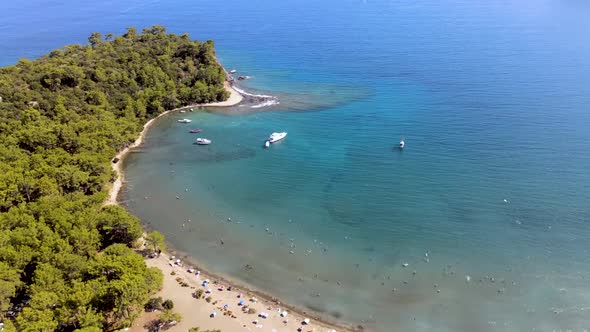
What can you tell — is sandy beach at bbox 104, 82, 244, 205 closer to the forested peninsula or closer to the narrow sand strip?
the forested peninsula

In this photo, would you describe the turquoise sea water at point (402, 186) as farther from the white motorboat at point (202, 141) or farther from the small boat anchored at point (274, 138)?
the small boat anchored at point (274, 138)

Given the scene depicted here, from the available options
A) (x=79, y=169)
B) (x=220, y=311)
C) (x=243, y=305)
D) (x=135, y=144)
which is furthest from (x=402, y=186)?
(x=135, y=144)

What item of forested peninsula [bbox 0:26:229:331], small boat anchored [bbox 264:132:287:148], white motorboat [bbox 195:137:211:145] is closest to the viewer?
forested peninsula [bbox 0:26:229:331]

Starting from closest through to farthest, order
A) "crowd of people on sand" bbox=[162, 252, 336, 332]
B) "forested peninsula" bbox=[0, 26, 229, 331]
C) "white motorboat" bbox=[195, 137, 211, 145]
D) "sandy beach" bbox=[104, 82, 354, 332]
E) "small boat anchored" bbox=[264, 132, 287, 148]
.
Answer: "forested peninsula" bbox=[0, 26, 229, 331] < "sandy beach" bbox=[104, 82, 354, 332] < "crowd of people on sand" bbox=[162, 252, 336, 332] < "small boat anchored" bbox=[264, 132, 287, 148] < "white motorboat" bbox=[195, 137, 211, 145]

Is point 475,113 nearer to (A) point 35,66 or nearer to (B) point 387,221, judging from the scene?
(B) point 387,221

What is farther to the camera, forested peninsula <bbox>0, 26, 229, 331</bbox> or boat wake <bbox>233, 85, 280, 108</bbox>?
boat wake <bbox>233, 85, 280, 108</bbox>

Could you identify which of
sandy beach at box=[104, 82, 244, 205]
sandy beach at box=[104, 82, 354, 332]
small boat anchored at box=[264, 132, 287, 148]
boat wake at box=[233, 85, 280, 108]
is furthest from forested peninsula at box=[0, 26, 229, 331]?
small boat anchored at box=[264, 132, 287, 148]

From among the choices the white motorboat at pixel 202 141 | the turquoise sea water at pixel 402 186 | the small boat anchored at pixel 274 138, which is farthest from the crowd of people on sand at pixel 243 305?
the white motorboat at pixel 202 141
